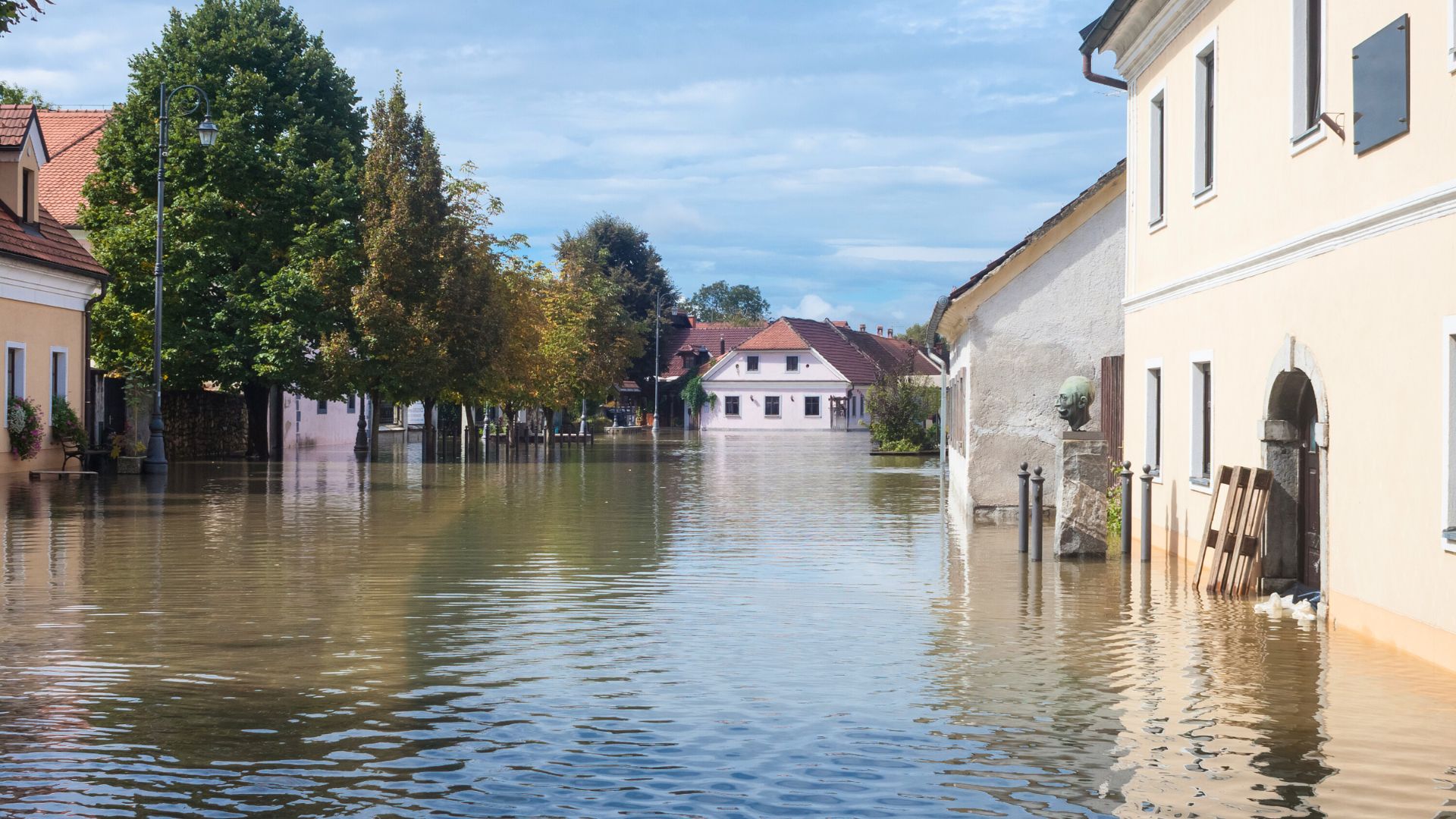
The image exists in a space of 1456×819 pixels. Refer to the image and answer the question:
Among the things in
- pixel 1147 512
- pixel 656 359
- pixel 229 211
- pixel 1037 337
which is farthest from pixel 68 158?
pixel 656 359

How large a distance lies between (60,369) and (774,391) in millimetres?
78054

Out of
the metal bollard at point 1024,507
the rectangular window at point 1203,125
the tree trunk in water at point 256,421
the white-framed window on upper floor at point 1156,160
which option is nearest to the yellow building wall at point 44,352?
the tree trunk in water at point 256,421

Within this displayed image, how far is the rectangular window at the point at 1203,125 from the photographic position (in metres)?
16.5

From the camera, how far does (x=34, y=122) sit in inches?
1305

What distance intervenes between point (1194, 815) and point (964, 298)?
1741 centimetres

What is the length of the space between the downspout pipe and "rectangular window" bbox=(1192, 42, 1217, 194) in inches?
156

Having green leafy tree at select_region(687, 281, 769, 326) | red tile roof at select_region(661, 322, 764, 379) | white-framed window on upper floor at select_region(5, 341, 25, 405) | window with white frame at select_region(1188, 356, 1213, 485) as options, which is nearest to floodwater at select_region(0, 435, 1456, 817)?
window with white frame at select_region(1188, 356, 1213, 485)

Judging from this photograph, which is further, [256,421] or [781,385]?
[781,385]

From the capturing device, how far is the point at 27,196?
108ft

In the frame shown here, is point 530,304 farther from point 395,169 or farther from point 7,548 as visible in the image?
point 7,548

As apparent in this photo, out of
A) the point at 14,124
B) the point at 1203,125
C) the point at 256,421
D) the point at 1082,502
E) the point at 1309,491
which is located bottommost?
the point at 1082,502

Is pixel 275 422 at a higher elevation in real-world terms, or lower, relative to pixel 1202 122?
lower

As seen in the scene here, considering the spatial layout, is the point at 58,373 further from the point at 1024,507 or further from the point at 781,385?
the point at 781,385

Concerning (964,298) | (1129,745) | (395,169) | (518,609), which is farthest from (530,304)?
(1129,745)
